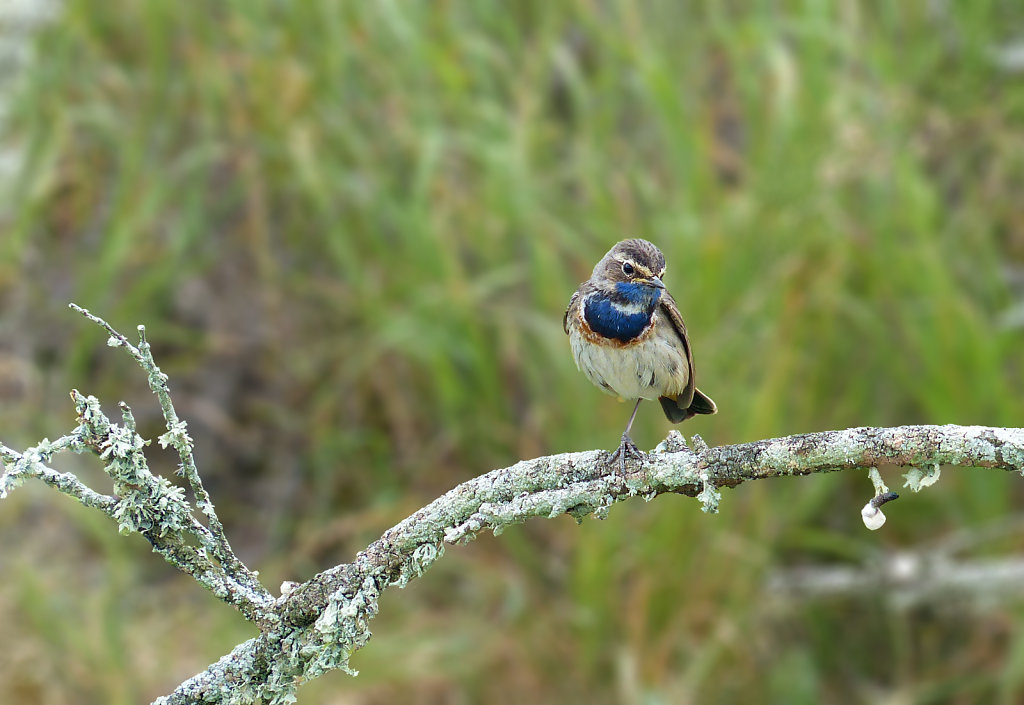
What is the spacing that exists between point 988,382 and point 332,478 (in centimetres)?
248

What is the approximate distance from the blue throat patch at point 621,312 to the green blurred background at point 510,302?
5.41ft

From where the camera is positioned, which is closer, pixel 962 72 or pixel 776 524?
pixel 776 524

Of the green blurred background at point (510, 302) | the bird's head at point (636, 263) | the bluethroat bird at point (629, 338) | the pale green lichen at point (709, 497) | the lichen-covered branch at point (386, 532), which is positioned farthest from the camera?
the green blurred background at point (510, 302)

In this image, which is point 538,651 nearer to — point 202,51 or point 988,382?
point 988,382

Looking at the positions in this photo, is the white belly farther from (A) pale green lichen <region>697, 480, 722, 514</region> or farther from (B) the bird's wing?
(A) pale green lichen <region>697, 480, 722, 514</region>

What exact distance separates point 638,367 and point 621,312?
12 cm

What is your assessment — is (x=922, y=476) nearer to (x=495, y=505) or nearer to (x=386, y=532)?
(x=495, y=505)

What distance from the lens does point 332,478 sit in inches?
179

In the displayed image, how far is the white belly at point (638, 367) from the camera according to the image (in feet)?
6.70

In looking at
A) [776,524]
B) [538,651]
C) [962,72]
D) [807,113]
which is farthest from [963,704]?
[962,72]

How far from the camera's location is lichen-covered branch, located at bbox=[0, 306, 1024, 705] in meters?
1.31

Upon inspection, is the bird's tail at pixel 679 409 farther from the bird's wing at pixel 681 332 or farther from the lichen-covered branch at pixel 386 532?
the lichen-covered branch at pixel 386 532

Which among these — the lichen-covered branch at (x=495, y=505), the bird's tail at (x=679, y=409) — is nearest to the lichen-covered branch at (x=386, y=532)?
Result: the lichen-covered branch at (x=495, y=505)

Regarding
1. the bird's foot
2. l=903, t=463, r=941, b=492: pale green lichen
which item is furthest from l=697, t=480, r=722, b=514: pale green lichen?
l=903, t=463, r=941, b=492: pale green lichen
